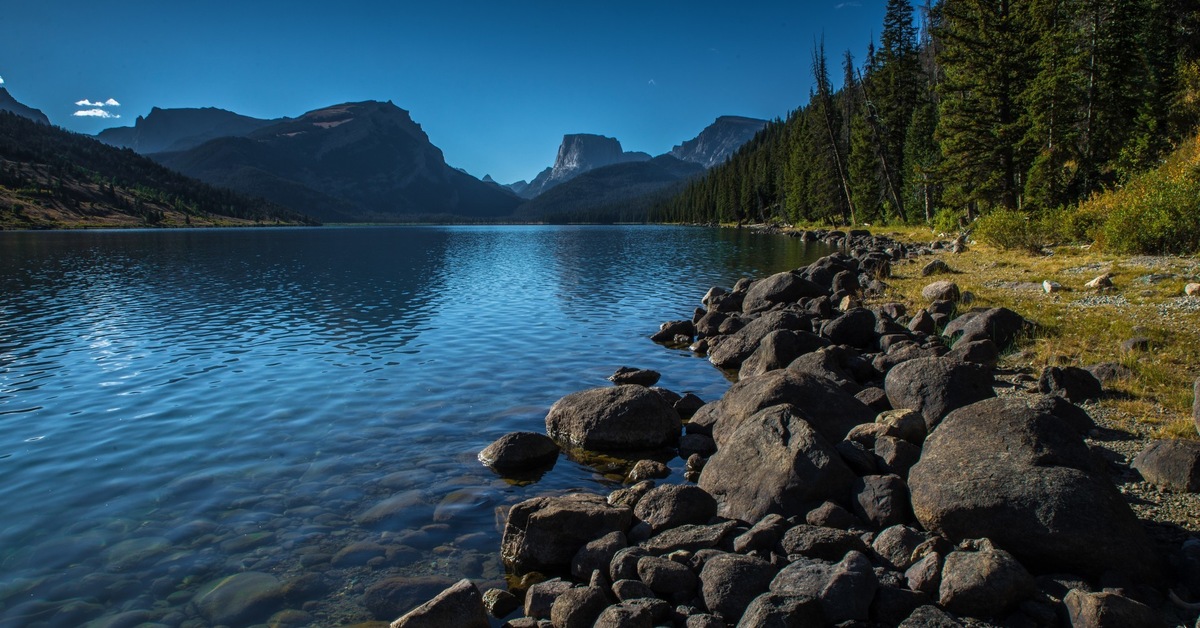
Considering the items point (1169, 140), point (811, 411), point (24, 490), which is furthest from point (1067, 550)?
point (1169, 140)

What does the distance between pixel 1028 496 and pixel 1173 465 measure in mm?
2935

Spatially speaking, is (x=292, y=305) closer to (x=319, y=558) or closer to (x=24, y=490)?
(x=24, y=490)

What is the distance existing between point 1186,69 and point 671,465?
162 ft

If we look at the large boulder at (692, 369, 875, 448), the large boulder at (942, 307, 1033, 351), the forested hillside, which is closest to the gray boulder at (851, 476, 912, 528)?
the large boulder at (692, 369, 875, 448)

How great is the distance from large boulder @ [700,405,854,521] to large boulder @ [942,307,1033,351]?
29.1 ft

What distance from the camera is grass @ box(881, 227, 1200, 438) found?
11.8 m

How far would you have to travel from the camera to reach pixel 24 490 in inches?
454

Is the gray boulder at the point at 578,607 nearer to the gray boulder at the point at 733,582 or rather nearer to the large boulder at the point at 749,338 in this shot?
the gray boulder at the point at 733,582

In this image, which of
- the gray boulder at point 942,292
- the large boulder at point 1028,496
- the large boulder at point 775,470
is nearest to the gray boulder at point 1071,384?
the large boulder at point 1028,496

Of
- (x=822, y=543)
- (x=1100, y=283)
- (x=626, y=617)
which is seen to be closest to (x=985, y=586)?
(x=822, y=543)

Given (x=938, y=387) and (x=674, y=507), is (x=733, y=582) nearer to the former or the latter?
(x=674, y=507)

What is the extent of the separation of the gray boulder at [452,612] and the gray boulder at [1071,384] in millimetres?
11278

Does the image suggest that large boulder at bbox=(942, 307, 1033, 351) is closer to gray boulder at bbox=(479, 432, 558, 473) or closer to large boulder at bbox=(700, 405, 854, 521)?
large boulder at bbox=(700, 405, 854, 521)

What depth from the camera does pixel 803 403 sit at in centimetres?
1203
